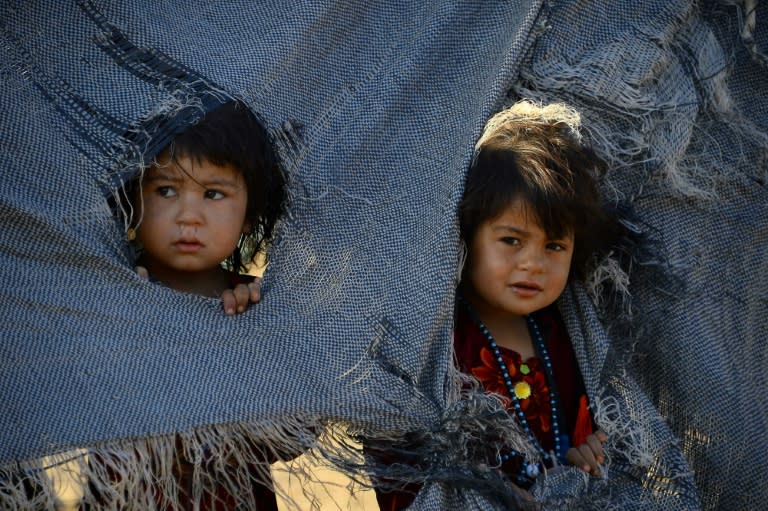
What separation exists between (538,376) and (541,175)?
0.42 meters

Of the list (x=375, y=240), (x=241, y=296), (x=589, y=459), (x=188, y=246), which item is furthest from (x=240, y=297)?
(x=589, y=459)

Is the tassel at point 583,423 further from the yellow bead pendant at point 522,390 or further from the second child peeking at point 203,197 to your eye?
the second child peeking at point 203,197

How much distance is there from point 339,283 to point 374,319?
0.11 metres

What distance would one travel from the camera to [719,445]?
2.39m

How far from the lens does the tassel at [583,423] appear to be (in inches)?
91.5

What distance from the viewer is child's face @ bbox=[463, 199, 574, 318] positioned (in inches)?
89.0

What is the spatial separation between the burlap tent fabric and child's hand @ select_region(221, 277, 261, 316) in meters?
0.03

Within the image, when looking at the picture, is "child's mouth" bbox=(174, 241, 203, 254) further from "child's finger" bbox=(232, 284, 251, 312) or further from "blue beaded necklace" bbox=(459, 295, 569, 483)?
"blue beaded necklace" bbox=(459, 295, 569, 483)

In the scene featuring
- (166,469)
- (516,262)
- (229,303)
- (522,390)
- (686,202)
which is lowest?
(166,469)

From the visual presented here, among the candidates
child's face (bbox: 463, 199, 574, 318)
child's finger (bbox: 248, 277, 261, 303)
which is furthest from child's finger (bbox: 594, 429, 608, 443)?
child's finger (bbox: 248, 277, 261, 303)

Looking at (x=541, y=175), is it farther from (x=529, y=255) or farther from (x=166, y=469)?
(x=166, y=469)

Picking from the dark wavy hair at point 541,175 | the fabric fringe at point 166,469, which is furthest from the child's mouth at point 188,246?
the dark wavy hair at point 541,175

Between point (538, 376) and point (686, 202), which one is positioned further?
point (686, 202)

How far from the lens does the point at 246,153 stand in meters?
2.26
